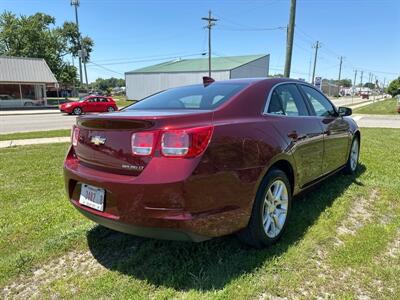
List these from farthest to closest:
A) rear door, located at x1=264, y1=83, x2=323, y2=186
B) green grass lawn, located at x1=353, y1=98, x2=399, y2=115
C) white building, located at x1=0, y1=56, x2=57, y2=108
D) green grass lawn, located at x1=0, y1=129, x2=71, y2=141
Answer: white building, located at x1=0, y1=56, x2=57, y2=108 → green grass lawn, located at x1=353, y1=98, x2=399, y2=115 → green grass lawn, located at x1=0, y1=129, x2=71, y2=141 → rear door, located at x1=264, y1=83, x2=323, y2=186

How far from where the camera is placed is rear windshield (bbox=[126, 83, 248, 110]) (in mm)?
3178

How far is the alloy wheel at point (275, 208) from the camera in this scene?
125 inches

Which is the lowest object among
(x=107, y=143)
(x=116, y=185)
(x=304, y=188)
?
(x=304, y=188)

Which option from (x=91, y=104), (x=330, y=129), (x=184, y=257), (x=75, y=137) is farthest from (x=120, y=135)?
(x=91, y=104)

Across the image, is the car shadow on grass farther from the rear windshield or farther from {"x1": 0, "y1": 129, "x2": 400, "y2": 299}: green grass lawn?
the rear windshield

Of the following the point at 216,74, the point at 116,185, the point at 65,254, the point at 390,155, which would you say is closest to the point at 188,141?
the point at 116,185

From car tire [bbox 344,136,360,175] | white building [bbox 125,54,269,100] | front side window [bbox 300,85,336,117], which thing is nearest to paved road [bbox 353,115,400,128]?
car tire [bbox 344,136,360,175]

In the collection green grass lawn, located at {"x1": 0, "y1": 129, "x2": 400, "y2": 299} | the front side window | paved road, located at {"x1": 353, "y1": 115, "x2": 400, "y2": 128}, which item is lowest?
paved road, located at {"x1": 353, "y1": 115, "x2": 400, "y2": 128}

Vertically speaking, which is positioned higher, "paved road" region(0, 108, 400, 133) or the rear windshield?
the rear windshield

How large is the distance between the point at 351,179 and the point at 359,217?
5.30 feet

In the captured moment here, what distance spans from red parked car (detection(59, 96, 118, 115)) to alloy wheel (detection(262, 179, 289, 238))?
979 inches

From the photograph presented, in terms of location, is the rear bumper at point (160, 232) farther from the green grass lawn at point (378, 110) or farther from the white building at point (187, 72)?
the white building at point (187, 72)

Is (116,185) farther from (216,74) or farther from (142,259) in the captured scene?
(216,74)

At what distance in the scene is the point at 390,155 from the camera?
7445 millimetres
